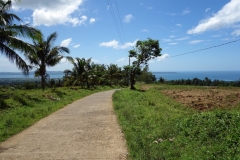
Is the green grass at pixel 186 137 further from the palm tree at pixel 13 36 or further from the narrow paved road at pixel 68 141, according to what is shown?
the palm tree at pixel 13 36

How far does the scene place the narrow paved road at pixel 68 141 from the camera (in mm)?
4758

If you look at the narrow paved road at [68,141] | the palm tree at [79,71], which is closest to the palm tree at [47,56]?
the palm tree at [79,71]

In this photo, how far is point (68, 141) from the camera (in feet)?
18.7

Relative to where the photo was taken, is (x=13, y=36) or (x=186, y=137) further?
(x=13, y=36)

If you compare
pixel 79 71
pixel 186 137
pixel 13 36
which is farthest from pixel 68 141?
pixel 79 71

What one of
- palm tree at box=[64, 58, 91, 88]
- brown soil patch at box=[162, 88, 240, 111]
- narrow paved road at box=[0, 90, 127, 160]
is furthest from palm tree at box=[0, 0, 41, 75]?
palm tree at box=[64, 58, 91, 88]

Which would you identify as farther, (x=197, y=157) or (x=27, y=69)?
(x=27, y=69)

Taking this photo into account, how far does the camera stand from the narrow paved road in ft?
15.6

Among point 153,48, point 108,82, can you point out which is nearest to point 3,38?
point 153,48

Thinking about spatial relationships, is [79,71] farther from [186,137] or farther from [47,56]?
[186,137]

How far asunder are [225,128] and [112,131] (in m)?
3.11

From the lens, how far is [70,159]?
448 centimetres

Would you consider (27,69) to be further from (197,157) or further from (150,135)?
(197,157)

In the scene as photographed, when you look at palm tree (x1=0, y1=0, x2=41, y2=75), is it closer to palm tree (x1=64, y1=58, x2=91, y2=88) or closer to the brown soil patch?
the brown soil patch
